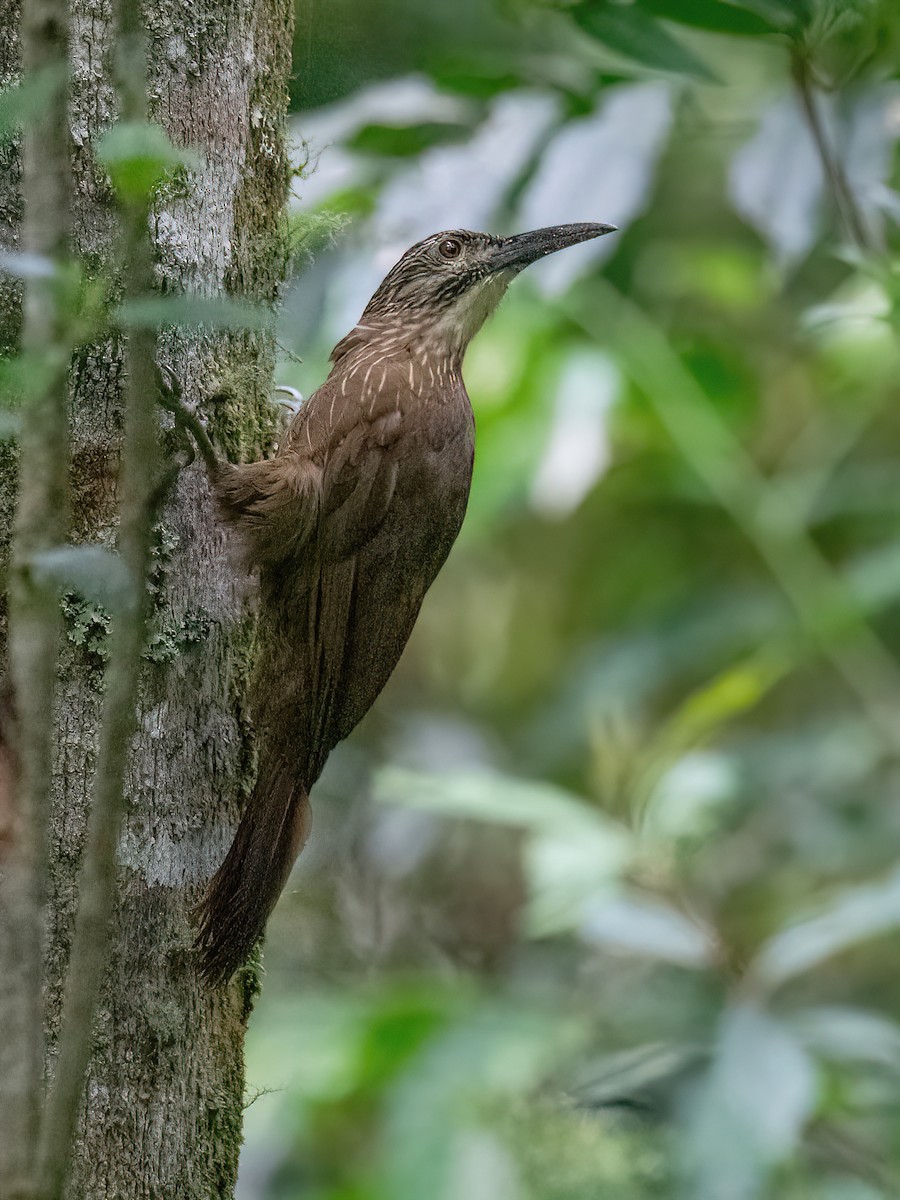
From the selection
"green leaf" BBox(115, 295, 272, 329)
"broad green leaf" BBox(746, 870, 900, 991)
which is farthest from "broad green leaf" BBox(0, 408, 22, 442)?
"broad green leaf" BBox(746, 870, 900, 991)

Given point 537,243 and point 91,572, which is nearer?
point 91,572

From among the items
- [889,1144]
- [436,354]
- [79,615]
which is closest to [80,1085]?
[79,615]

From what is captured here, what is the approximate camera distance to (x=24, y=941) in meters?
1.16

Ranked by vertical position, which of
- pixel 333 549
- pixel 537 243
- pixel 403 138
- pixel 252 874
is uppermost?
pixel 403 138

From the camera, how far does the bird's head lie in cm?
250

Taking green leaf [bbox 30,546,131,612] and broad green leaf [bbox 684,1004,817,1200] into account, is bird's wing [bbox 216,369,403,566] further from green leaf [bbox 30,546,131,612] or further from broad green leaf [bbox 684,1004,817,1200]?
broad green leaf [bbox 684,1004,817,1200]

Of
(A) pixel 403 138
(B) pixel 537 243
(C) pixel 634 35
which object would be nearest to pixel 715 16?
(C) pixel 634 35

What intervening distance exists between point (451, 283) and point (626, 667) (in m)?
1.49

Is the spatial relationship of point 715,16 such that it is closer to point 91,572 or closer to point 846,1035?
point 91,572

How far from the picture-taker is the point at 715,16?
231 centimetres

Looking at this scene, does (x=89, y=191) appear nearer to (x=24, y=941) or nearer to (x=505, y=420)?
(x=24, y=941)

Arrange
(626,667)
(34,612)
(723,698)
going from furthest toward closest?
1. (626,667)
2. (723,698)
3. (34,612)

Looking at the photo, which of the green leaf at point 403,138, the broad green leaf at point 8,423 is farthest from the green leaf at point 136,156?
the green leaf at point 403,138

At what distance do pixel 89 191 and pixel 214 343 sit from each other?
0.25 m
